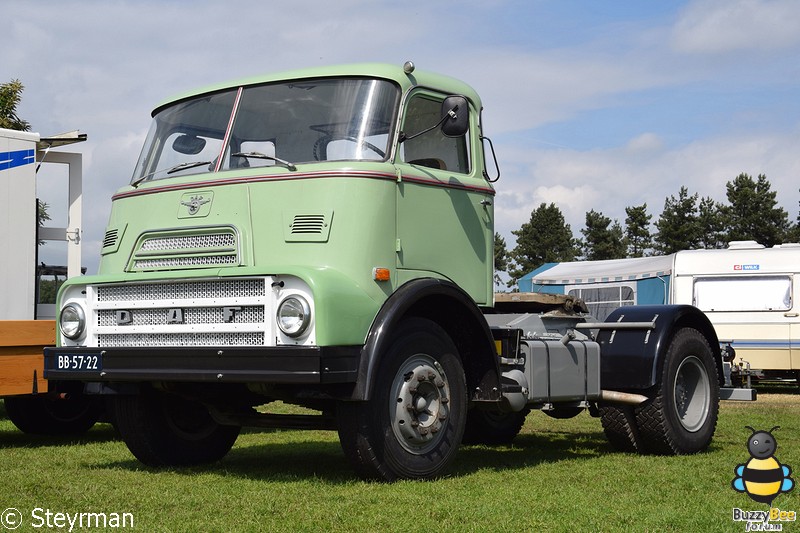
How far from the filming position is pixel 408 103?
7.67m

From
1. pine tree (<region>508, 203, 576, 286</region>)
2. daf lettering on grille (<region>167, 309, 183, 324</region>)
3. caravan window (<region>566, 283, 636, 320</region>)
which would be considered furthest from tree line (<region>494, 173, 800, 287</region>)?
daf lettering on grille (<region>167, 309, 183, 324</region>)

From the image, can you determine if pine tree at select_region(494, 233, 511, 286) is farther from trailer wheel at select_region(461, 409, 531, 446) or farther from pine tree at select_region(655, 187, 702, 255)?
trailer wheel at select_region(461, 409, 531, 446)

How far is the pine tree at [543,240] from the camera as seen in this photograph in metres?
67.8

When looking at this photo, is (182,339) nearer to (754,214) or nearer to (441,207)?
(441,207)

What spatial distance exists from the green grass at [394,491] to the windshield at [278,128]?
2173 mm

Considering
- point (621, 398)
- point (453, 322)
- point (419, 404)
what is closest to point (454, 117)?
point (453, 322)

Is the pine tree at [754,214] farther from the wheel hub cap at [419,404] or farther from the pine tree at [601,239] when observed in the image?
the wheel hub cap at [419,404]

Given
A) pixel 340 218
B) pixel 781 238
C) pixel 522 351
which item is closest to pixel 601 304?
pixel 522 351

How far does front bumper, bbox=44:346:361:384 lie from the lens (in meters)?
6.46

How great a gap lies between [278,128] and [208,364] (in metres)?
1.83

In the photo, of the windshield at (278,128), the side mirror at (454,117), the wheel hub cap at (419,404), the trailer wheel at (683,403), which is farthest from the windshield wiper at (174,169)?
the trailer wheel at (683,403)

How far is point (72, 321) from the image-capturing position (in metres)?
7.61

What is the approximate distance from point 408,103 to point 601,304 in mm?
17929

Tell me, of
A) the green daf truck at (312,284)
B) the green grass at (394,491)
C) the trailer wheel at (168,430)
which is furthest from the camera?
the trailer wheel at (168,430)
